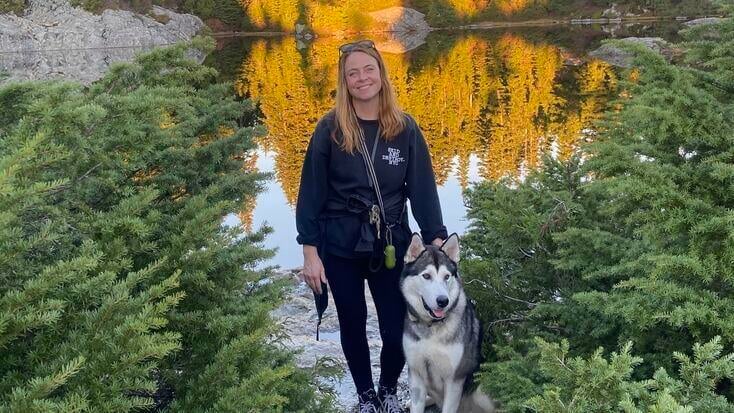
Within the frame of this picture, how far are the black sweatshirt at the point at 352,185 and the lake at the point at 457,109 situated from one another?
0.65 meters

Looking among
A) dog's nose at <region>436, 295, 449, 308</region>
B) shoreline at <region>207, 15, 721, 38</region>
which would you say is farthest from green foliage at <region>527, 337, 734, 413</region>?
shoreline at <region>207, 15, 721, 38</region>

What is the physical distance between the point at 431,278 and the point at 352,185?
969mm

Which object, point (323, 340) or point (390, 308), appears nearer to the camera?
point (390, 308)

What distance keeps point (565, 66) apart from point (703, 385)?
4006cm

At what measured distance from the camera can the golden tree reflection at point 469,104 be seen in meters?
20.1

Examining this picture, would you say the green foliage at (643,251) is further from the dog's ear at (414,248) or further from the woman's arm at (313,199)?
the woman's arm at (313,199)

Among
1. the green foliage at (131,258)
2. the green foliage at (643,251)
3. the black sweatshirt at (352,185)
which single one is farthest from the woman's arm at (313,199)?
the green foliage at (643,251)

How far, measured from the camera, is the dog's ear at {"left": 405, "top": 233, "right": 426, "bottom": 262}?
492cm

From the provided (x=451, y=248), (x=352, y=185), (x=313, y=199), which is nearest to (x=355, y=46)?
(x=352, y=185)

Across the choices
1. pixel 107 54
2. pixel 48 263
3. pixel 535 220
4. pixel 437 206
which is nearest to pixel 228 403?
pixel 48 263

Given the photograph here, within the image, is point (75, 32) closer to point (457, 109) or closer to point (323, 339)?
point (457, 109)

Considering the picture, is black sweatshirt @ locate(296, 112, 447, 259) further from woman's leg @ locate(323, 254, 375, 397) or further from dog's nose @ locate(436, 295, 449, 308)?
dog's nose @ locate(436, 295, 449, 308)

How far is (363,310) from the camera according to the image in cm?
544

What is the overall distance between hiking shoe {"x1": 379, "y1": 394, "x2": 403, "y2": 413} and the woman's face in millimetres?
2719
